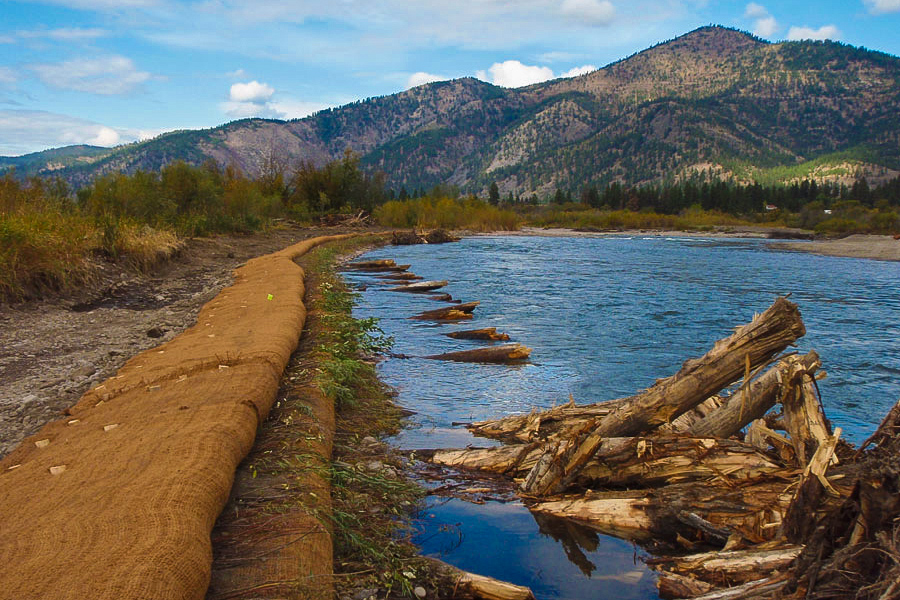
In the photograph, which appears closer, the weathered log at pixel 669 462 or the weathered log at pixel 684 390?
the weathered log at pixel 669 462

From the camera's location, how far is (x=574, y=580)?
3.79 m

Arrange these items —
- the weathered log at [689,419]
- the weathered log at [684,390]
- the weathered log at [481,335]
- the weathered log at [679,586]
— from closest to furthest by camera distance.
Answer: the weathered log at [679,586] < the weathered log at [684,390] < the weathered log at [689,419] < the weathered log at [481,335]

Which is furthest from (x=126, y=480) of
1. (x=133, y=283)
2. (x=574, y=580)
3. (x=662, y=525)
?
(x=133, y=283)

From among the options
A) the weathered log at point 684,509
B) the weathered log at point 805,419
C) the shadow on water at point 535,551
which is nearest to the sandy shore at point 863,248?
the weathered log at point 805,419

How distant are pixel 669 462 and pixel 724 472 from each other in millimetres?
354

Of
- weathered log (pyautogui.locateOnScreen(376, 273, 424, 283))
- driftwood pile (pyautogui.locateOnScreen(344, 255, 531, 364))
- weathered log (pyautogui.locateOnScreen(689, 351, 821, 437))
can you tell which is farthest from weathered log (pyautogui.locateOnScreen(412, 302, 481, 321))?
weathered log (pyautogui.locateOnScreen(689, 351, 821, 437))

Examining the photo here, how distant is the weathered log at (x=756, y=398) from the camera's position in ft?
13.4

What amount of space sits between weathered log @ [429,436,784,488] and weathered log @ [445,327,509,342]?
6.99 m

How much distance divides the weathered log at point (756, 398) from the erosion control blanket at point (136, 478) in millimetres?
3439

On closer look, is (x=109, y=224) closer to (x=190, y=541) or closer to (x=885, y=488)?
(x=190, y=541)

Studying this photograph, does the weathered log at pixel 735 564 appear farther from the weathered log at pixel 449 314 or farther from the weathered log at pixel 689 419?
the weathered log at pixel 449 314

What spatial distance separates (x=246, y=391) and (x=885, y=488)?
4.20 meters

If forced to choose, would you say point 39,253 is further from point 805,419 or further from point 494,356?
point 805,419

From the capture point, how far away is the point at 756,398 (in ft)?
14.8
